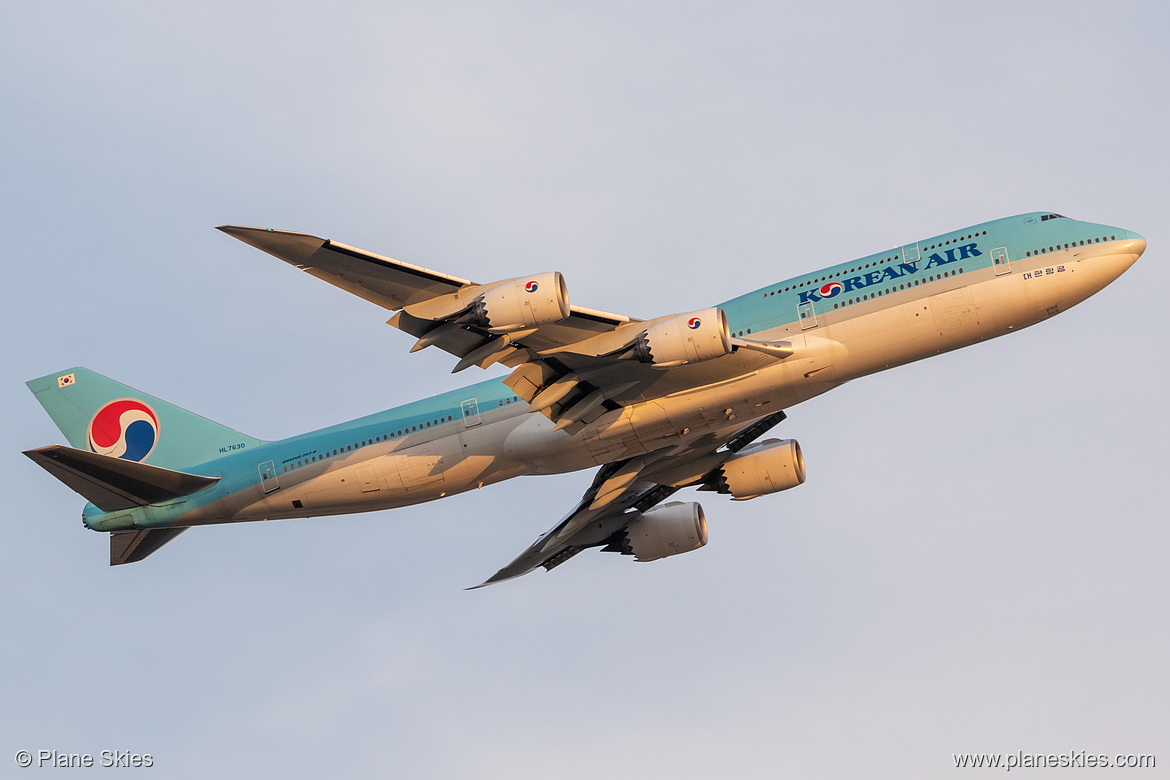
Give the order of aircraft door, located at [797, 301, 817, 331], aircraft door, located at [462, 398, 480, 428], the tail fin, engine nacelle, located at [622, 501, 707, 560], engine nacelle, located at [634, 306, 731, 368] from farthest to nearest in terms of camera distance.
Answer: engine nacelle, located at [622, 501, 707, 560] < the tail fin < aircraft door, located at [462, 398, 480, 428] < aircraft door, located at [797, 301, 817, 331] < engine nacelle, located at [634, 306, 731, 368]

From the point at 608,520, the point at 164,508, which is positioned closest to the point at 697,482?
the point at 608,520

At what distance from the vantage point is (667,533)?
4206cm

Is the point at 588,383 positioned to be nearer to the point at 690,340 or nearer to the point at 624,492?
the point at 690,340

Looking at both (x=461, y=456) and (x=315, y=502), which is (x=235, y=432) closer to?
(x=315, y=502)

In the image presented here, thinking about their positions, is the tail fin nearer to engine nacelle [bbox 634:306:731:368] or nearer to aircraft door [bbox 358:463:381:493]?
aircraft door [bbox 358:463:381:493]

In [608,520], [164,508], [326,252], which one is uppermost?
[326,252]

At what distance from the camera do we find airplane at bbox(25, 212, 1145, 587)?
100ft

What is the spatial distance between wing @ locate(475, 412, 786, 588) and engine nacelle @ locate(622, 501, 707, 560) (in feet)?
1.26

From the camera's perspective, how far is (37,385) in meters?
42.0

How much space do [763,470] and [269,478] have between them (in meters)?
15.9

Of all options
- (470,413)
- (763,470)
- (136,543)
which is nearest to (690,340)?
(470,413)

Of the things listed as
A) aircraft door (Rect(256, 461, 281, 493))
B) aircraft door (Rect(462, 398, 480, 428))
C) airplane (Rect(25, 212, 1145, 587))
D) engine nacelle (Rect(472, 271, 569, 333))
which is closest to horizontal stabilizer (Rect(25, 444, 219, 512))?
airplane (Rect(25, 212, 1145, 587))

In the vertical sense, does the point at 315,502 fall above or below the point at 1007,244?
below

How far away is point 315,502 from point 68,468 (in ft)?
23.8
